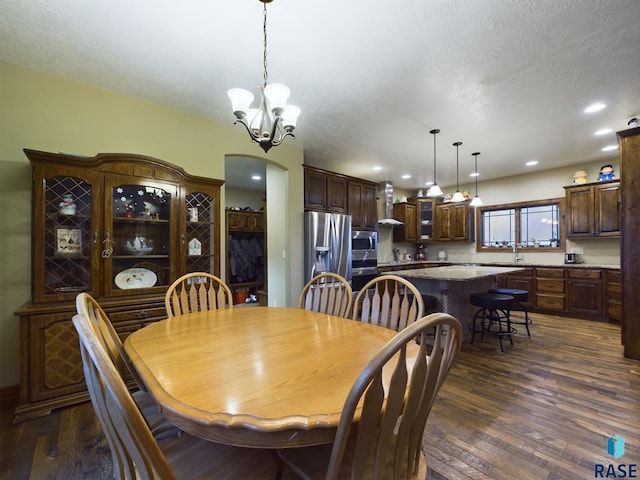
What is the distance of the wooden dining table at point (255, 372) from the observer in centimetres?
74

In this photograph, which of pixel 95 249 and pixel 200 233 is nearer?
pixel 95 249

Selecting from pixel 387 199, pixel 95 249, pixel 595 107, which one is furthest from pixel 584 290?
pixel 95 249

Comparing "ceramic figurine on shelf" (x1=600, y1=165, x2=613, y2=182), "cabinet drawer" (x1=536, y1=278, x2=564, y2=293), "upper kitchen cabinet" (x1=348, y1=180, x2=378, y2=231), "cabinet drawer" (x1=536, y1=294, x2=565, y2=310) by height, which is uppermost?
"ceramic figurine on shelf" (x1=600, y1=165, x2=613, y2=182)

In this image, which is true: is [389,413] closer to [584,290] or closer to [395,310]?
[395,310]

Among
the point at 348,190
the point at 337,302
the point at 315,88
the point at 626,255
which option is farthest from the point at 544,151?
the point at 337,302

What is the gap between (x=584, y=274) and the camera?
15.0 ft

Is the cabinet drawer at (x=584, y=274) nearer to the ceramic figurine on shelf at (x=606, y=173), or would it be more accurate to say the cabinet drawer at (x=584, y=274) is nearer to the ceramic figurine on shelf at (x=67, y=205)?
the ceramic figurine on shelf at (x=606, y=173)

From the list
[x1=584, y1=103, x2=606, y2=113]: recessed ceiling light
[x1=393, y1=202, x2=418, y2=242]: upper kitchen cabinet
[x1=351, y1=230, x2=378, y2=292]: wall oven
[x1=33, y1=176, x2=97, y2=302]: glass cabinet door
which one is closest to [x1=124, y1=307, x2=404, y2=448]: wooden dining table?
[x1=33, y1=176, x2=97, y2=302]: glass cabinet door

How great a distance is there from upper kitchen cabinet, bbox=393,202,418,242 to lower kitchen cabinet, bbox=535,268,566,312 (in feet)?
7.71

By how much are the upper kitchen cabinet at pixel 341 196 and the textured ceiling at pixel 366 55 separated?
41.0 inches

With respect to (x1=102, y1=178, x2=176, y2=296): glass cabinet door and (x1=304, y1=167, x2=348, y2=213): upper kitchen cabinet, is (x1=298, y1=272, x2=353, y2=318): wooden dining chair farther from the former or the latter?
(x1=304, y1=167, x2=348, y2=213): upper kitchen cabinet

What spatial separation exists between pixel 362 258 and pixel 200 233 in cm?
267

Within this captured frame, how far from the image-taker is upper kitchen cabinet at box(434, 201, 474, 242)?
20.0 feet

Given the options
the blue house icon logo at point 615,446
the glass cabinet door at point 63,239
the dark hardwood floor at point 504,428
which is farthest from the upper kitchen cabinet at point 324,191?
the blue house icon logo at point 615,446
